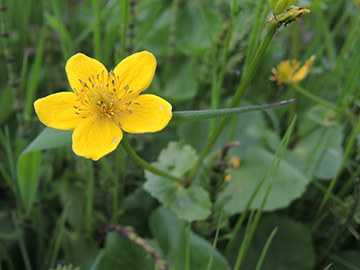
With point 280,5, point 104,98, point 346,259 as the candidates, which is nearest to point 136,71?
point 104,98

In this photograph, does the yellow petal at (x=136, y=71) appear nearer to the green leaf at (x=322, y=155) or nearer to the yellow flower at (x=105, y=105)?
the yellow flower at (x=105, y=105)

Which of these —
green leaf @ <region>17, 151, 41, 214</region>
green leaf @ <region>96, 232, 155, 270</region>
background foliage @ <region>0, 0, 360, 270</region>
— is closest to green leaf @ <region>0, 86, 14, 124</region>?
background foliage @ <region>0, 0, 360, 270</region>

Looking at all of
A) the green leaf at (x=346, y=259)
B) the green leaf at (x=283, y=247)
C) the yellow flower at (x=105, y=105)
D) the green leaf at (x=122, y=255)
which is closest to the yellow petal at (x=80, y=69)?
the yellow flower at (x=105, y=105)

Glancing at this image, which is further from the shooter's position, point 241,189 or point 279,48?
point 279,48

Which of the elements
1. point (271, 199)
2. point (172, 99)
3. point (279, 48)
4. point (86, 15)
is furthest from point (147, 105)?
point (86, 15)

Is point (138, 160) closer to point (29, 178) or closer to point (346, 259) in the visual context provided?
point (29, 178)

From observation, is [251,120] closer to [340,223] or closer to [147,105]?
[340,223]
